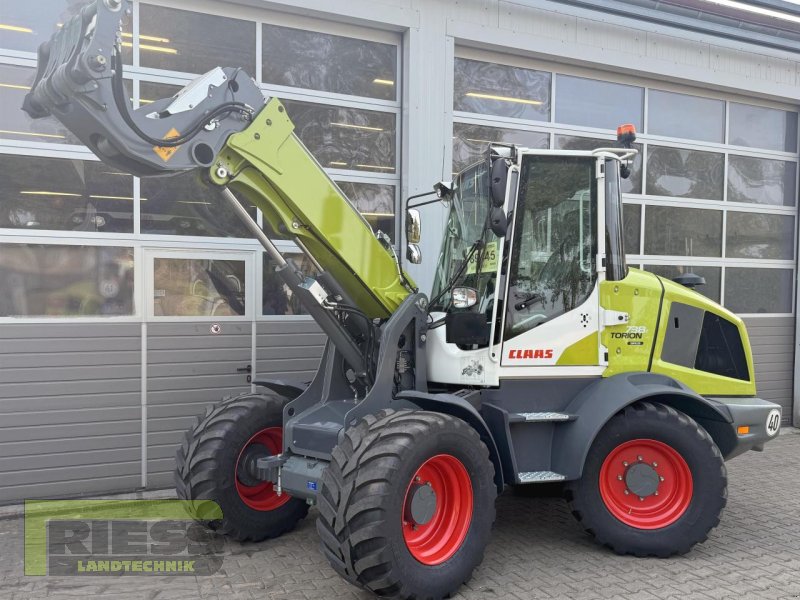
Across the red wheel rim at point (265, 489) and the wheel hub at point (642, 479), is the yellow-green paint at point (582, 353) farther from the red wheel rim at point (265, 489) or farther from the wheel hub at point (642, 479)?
the red wheel rim at point (265, 489)

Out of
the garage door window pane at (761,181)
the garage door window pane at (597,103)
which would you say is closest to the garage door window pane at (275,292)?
the garage door window pane at (597,103)

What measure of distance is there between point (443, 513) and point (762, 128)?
8316 millimetres

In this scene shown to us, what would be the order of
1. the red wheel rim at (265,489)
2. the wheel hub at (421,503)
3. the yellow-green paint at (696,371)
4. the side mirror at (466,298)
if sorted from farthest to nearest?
A: the yellow-green paint at (696,371)
the red wheel rim at (265,489)
the side mirror at (466,298)
the wheel hub at (421,503)

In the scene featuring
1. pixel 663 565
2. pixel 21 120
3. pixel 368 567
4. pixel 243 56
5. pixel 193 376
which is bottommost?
pixel 663 565

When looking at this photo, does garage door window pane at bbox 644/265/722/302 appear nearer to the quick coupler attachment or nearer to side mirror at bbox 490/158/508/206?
side mirror at bbox 490/158/508/206

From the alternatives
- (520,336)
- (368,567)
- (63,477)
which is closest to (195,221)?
(63,477)

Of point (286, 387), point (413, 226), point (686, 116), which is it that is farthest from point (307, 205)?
point (686, 116)

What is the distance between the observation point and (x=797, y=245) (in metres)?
10.0

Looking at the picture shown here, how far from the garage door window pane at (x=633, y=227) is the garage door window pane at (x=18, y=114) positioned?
21.5 feet

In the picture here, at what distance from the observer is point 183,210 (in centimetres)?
663

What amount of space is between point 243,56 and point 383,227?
2229mm

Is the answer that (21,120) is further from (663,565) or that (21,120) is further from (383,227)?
(663,565)

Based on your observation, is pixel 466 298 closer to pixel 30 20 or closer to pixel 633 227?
pixel 30 20

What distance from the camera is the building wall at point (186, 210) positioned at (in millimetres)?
6031
